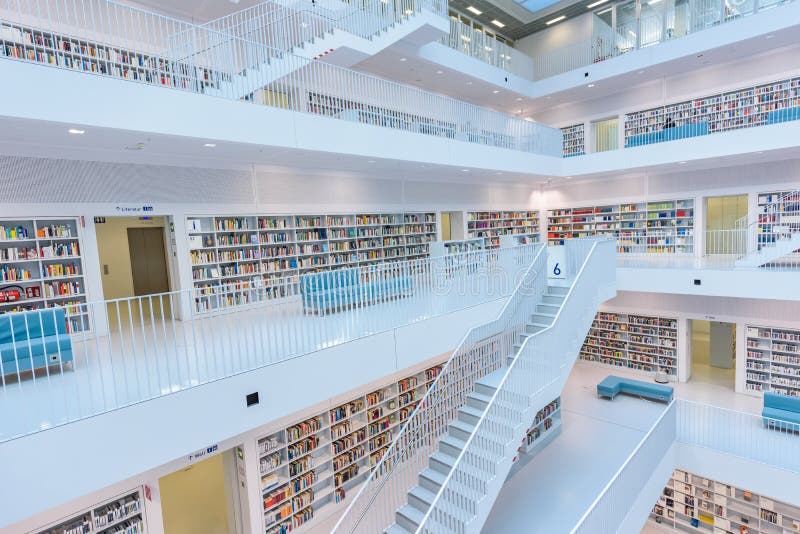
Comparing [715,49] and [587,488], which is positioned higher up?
[715,49]

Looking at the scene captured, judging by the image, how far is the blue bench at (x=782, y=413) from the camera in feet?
26.0

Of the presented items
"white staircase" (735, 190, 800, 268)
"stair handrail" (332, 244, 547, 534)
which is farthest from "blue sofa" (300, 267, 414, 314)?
"white staircase" (735, 190, 800, 268)

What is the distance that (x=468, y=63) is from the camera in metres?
12.1

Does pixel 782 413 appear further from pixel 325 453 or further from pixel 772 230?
pixel 325 453

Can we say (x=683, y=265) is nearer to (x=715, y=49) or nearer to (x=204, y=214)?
(x=715, y=49)

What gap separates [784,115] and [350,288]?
424 inches

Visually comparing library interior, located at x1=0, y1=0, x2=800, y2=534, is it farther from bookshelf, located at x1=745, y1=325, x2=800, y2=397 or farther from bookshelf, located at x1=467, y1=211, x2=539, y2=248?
bookshelf, located at x1=467, y1=211, x2=539, y2=248

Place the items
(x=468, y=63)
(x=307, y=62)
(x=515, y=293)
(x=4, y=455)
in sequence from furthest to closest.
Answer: (x=468, y=63)
(x=515, y=293)
(x=307, y=62)
(x=4, y=455)

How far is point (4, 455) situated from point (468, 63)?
12.3 m

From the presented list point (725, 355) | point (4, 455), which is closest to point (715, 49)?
point (725, 355)

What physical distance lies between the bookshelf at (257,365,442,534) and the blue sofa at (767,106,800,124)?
10181mm

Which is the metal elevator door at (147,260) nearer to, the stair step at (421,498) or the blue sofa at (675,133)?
the stair step at (421,498)

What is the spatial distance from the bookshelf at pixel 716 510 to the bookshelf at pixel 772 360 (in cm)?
367

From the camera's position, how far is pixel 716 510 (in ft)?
27.9
